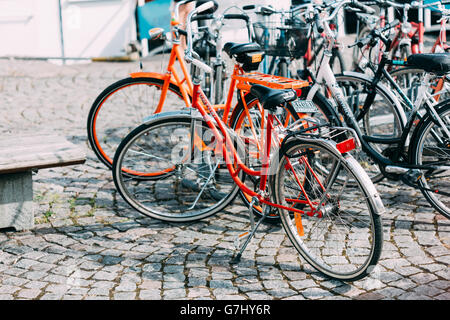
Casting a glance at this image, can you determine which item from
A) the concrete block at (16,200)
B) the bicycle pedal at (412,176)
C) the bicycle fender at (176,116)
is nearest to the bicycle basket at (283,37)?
the bicycle fender at (176,116)

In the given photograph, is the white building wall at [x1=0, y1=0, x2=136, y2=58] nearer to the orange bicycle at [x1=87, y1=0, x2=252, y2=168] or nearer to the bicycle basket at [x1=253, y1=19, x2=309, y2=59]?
the orange bicycle at [x1=87, y1=0, x2=252, y2=168]

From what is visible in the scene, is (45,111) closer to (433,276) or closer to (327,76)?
(327,76)

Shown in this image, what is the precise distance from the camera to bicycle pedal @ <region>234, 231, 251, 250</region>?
14.2 feet

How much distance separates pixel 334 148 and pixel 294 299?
879mm

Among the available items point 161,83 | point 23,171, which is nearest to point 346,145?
point 161,83

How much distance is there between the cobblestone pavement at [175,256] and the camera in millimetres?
3891

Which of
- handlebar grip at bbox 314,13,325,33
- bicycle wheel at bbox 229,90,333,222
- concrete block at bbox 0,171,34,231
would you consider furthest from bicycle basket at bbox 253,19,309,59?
concrete block at bbox 0,171,34,231

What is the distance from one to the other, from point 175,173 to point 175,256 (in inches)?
27.7

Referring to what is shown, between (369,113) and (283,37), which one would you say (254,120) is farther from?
(369,113)

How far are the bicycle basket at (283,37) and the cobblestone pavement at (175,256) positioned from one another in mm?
1293

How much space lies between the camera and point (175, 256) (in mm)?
4379

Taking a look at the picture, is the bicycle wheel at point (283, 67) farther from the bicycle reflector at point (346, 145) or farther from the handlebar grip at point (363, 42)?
the bicycle reflector at point (346, 145)

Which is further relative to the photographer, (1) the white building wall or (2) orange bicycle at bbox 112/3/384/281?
(1) the white building wall

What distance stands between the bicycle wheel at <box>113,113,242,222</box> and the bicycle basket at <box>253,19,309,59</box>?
3.64ft
